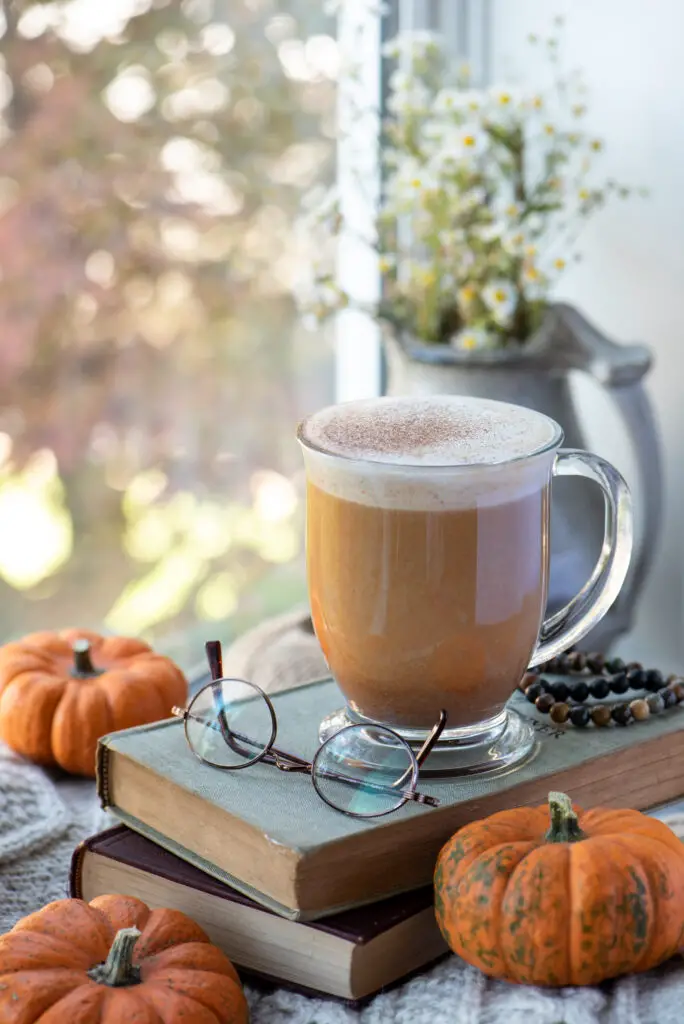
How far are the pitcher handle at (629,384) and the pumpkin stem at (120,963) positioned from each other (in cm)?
84

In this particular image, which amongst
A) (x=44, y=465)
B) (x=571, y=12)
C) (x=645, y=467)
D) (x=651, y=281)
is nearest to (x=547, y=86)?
(x=571, y=12)

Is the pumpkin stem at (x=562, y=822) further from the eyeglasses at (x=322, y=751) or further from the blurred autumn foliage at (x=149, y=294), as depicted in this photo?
the blurred autumn foliage at (x=149, y=294)

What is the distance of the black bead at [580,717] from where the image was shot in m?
0.87

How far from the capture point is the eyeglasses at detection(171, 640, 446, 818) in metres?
0.75

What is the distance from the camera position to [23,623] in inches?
67.4

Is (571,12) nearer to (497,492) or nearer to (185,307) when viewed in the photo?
(185,307)

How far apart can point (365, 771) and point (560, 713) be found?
0.17m

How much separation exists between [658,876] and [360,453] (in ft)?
0.95

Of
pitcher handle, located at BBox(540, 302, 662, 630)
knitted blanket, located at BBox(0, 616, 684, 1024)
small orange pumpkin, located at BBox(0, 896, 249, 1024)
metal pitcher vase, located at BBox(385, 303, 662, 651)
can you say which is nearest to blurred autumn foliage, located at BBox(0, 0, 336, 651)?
metal pitcher vase, located at BBox(385, 303, 662, 651)

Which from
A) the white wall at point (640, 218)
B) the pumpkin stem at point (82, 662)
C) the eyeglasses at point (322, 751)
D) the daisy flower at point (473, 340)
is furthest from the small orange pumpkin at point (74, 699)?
the white wall at point (640, 218)

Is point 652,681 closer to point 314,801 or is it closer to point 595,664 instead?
point 595,664

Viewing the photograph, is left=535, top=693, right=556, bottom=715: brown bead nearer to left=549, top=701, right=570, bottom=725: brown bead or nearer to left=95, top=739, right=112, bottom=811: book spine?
left=549, top=701, right=570, bottom=725: brown bead

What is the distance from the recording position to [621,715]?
2.87 feet

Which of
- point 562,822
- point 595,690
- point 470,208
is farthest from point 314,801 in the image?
point 470,208
